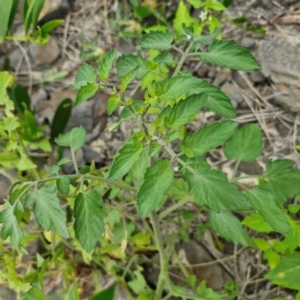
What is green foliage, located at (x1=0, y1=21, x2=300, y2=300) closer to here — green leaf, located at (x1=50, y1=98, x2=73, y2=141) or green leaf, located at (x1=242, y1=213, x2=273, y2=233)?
green leaf, located at (x1=242, y1=213, x2=273, y2=233)

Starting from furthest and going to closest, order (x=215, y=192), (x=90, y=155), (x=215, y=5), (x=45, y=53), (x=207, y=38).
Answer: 1. (x=45, y=53)
2. (x=90, y=155)
3. (x=215, y=5)
4. (x=207, y=38)
5. (x=215, y=192)

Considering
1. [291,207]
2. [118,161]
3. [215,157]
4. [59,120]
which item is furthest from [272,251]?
[59,120]

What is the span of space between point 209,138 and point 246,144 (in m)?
0.36

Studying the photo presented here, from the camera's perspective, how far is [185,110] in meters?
0.98

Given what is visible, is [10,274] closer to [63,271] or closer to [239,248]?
[63,271]

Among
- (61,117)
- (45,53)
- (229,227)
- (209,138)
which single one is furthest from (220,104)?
(45,53)

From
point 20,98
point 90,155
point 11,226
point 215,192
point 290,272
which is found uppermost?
point 215,192

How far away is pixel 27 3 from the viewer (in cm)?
178

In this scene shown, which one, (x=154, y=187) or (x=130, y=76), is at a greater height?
(x=130, y=76)

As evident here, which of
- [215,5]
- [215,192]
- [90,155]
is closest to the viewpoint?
[215,192]

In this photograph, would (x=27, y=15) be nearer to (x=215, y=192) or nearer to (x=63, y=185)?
(x=63, y=185)

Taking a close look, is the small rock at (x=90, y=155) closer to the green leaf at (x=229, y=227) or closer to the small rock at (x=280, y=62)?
the small rock at (x=280, y=62)

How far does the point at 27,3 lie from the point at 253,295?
133 cm

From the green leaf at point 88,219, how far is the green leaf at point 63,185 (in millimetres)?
40
